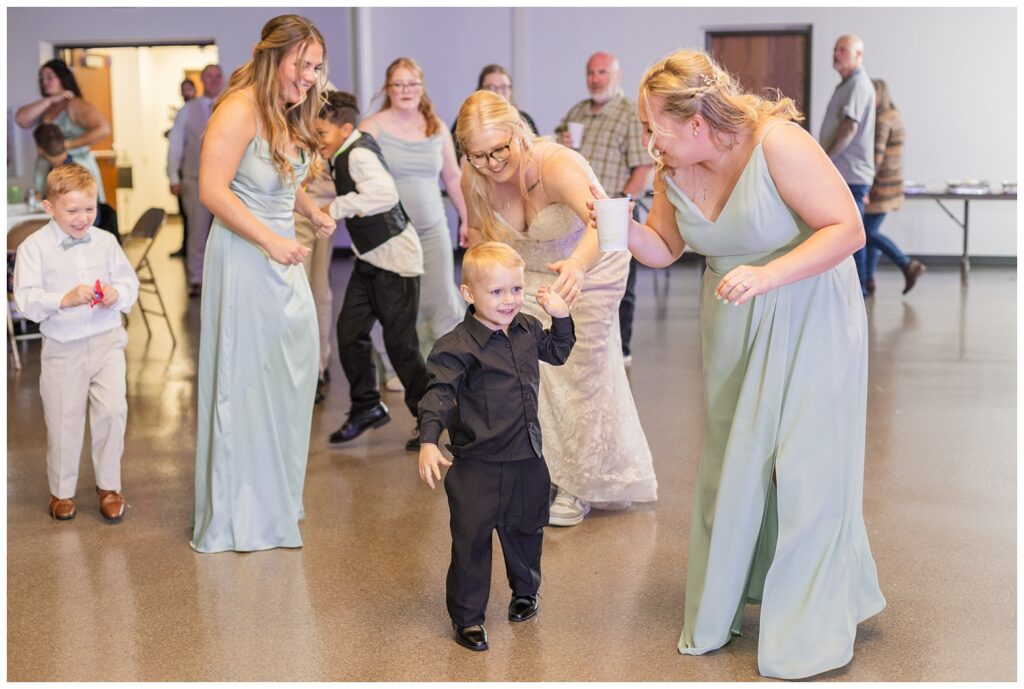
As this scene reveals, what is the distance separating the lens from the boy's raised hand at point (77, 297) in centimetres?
409

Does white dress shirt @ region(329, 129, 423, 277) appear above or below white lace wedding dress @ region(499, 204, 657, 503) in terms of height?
above

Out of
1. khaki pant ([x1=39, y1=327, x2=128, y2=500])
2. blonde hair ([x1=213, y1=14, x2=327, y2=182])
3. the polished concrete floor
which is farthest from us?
khaki pant ([x1=39, y1=327, x2=128, y2=500])

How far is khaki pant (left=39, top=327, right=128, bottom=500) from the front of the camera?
4.32 m

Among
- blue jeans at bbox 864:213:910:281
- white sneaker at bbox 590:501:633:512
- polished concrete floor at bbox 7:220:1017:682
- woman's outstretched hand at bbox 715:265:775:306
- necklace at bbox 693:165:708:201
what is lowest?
polished concrete floor at bbox 7:220:1017:682

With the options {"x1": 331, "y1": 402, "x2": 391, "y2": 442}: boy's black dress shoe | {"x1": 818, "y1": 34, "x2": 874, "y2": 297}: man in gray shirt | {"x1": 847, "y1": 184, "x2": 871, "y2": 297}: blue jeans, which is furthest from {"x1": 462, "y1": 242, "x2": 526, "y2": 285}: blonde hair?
{"x1": 818, "y1": 34, "x2": 874, "y2": 297}: man in gray shirt

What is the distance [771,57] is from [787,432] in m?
9.93

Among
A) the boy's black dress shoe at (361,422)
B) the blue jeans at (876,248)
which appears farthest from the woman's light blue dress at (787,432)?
the blue jeans at (876,248)

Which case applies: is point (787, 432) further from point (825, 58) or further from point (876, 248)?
point (825, 58)

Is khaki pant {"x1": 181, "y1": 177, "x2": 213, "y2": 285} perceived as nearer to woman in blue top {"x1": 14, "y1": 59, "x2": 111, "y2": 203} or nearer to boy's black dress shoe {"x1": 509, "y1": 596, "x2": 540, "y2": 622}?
woman in blue top {"x1": 14, "y1": 59, "x2": 111, "y2": 203}

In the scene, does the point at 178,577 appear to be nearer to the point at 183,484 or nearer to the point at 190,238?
the point at 183,484

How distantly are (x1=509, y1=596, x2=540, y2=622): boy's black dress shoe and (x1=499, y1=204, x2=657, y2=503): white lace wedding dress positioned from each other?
2.87 feet

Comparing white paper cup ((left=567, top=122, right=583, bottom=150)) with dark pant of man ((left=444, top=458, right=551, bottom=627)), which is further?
white paper cup ((left=567, top=122, right=583, bottom=150))

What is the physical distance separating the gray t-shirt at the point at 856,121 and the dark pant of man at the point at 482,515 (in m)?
6.71

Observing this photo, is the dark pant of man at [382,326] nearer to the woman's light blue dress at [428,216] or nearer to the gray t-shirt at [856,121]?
the woman's light blue dress at [428,216]
